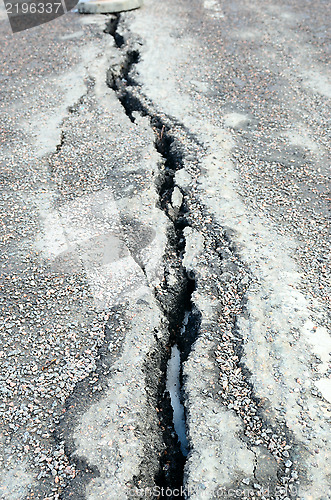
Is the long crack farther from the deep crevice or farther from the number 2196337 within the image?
the number 2196337

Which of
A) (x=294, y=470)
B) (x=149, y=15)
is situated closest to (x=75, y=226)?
(x=294, y=470)

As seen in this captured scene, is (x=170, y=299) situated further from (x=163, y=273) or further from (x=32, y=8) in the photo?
(x=32, y=8)

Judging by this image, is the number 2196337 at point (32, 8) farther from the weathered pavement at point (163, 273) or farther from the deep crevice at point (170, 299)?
the deep crevice at point (170, 299)

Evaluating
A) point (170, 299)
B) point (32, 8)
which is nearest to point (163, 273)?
point (170, 299)

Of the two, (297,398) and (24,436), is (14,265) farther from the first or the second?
(297,398)

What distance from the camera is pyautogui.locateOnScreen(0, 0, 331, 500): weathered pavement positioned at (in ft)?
8.81

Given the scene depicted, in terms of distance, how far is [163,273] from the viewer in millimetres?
3732

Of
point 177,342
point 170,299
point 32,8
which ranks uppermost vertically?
point 32,8

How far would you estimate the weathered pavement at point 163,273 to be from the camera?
2686 millimetres

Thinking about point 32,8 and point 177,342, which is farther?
point 32,8

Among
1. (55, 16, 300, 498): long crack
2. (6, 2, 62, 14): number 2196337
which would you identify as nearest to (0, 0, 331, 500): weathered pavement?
(55, 16, 300, 498): long crack

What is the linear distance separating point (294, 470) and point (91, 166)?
3378 mm

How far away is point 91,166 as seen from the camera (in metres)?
4.77

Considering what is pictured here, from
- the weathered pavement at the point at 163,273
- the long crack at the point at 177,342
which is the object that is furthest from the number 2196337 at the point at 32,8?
the long crack at the point at 177,342
